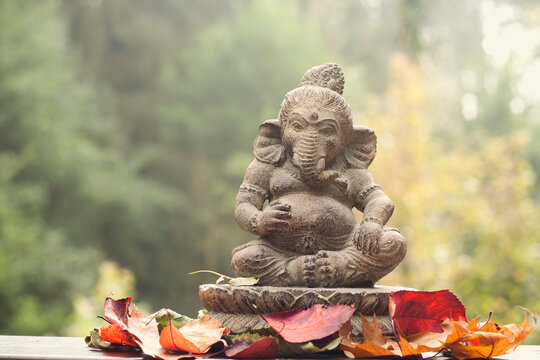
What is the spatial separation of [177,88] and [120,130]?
1.37 meters

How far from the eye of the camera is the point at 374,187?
7.92 feet

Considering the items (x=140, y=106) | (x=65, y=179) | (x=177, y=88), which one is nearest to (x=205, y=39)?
(x=177, y=88)

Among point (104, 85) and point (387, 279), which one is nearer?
point (387, 279)

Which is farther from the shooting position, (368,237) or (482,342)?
(368,237)

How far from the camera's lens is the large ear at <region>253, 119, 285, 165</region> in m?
2.48

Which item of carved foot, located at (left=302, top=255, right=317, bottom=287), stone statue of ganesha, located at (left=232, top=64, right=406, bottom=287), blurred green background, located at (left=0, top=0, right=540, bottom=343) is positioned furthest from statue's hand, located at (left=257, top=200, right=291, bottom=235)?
blurred green background, located at (left=0, top=0, right=540, bottom=343)

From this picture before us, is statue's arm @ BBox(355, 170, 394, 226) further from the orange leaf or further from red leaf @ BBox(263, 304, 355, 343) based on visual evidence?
the orange leaf

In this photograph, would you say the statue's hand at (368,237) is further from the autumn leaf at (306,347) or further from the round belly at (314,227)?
the autumn leaf at (306,347)

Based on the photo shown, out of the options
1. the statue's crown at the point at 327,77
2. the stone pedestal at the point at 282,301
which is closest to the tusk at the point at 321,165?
the statue's crown at the point at 327,77

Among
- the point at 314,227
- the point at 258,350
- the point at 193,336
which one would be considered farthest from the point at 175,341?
the point at 314,227

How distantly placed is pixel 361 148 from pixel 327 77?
332 millimetres

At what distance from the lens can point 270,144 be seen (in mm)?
2529

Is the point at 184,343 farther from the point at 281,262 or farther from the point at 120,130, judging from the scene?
the point at 120,130

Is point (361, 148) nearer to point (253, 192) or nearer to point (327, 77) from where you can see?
point (327, 77)
